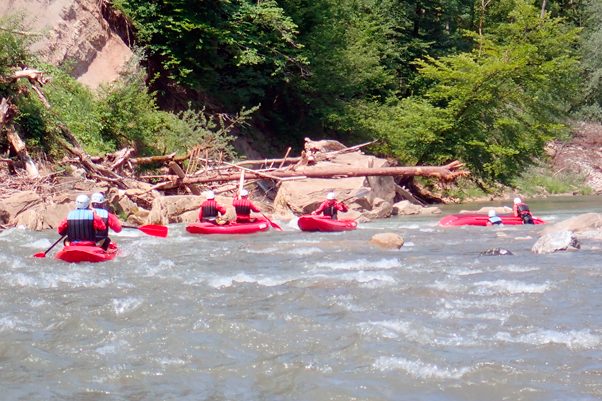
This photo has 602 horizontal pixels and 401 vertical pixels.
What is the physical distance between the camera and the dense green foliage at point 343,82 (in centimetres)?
2562

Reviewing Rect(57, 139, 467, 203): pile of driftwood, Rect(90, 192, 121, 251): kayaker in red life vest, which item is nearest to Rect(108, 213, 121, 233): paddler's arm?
Rect(90, 192, 121, 251): kayaker in red life vest

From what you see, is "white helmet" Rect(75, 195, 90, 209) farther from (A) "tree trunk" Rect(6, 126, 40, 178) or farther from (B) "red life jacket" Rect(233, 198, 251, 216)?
(A) "tree trunk" Rect(6, 126, 40, 178)

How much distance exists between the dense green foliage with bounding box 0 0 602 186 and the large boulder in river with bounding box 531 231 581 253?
10976mm

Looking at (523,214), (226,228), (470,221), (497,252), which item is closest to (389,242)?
(497,252)

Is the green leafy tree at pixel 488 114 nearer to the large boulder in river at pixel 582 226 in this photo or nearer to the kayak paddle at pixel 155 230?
the large boulder in river at pixel 582 226

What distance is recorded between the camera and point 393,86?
35500 millimetres

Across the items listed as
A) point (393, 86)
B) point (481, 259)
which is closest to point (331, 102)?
point (393, 86)

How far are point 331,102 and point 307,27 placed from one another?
9.24 feet

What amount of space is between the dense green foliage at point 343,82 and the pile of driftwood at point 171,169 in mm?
1389

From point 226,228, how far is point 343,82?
50.0 feet

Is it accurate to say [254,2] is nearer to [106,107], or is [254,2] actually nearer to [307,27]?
[307,27]

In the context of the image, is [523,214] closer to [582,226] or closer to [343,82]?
[582,226]

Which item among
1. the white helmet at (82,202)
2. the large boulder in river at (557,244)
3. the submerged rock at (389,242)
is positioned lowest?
the submerged rock at (389,242)

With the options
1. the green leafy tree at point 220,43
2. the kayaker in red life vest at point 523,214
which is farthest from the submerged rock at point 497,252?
the green leafy tree at point 220,43
